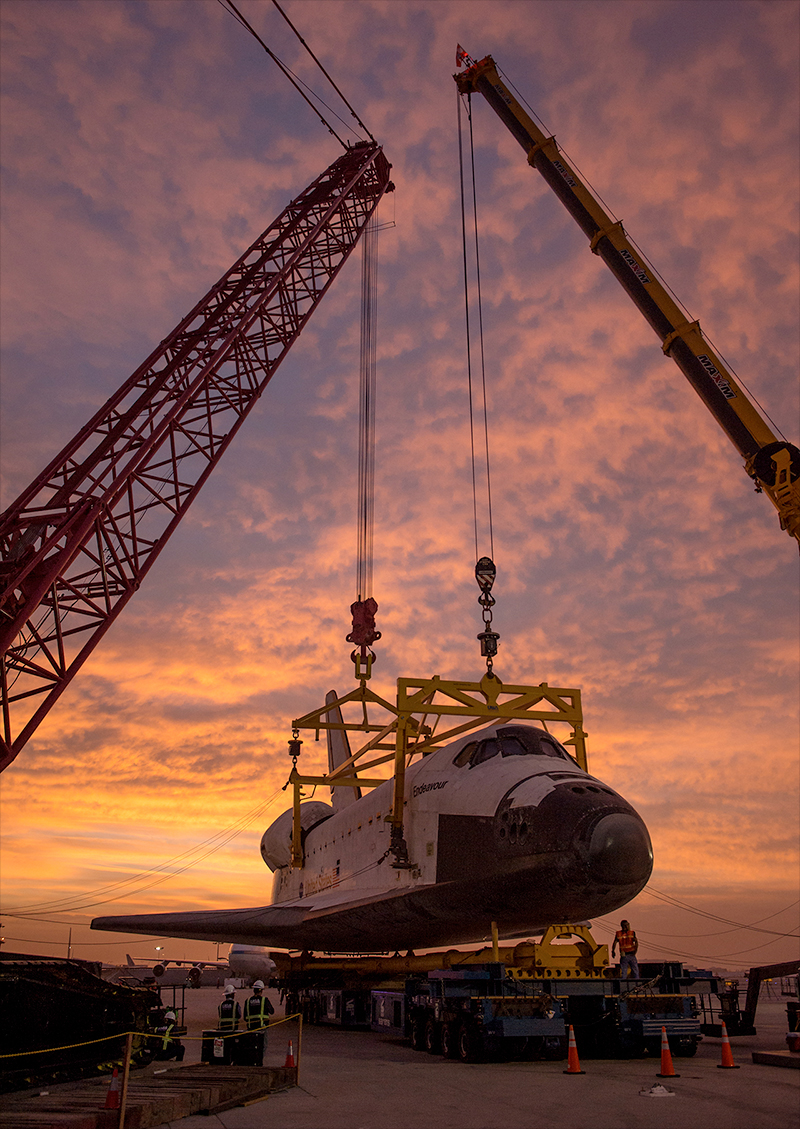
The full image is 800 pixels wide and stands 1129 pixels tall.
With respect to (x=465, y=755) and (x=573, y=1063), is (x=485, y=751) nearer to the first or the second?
(x=465, y=755)

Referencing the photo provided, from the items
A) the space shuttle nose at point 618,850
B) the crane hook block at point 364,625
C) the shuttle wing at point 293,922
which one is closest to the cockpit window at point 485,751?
the shuttle wing at point 293,922

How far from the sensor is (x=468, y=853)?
41.5 feet

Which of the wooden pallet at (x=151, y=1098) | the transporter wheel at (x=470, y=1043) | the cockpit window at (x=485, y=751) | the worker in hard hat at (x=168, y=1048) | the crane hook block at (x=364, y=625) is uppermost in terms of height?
the crane hook block at (x=364, y=625)

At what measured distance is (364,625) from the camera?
79.4 ft

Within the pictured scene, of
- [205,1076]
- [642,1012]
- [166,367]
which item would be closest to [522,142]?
[166,367]

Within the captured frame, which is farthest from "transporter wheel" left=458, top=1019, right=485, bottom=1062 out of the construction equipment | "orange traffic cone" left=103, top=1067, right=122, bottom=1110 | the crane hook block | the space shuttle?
the crane hook block

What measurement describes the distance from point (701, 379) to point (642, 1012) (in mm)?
13169

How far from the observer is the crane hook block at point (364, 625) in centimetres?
2394

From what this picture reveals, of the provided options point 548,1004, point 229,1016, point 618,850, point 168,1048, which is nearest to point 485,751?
point 618,850

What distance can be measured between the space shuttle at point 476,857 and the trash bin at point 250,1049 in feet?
11.1

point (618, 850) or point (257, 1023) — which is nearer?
point (618, 850)

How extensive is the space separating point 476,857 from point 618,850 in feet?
8.00

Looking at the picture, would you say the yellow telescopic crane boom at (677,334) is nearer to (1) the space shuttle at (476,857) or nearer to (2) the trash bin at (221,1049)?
(1) the space shuttle at (476,857)

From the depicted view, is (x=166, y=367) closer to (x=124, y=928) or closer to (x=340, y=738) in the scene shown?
(x=340, y=738)
